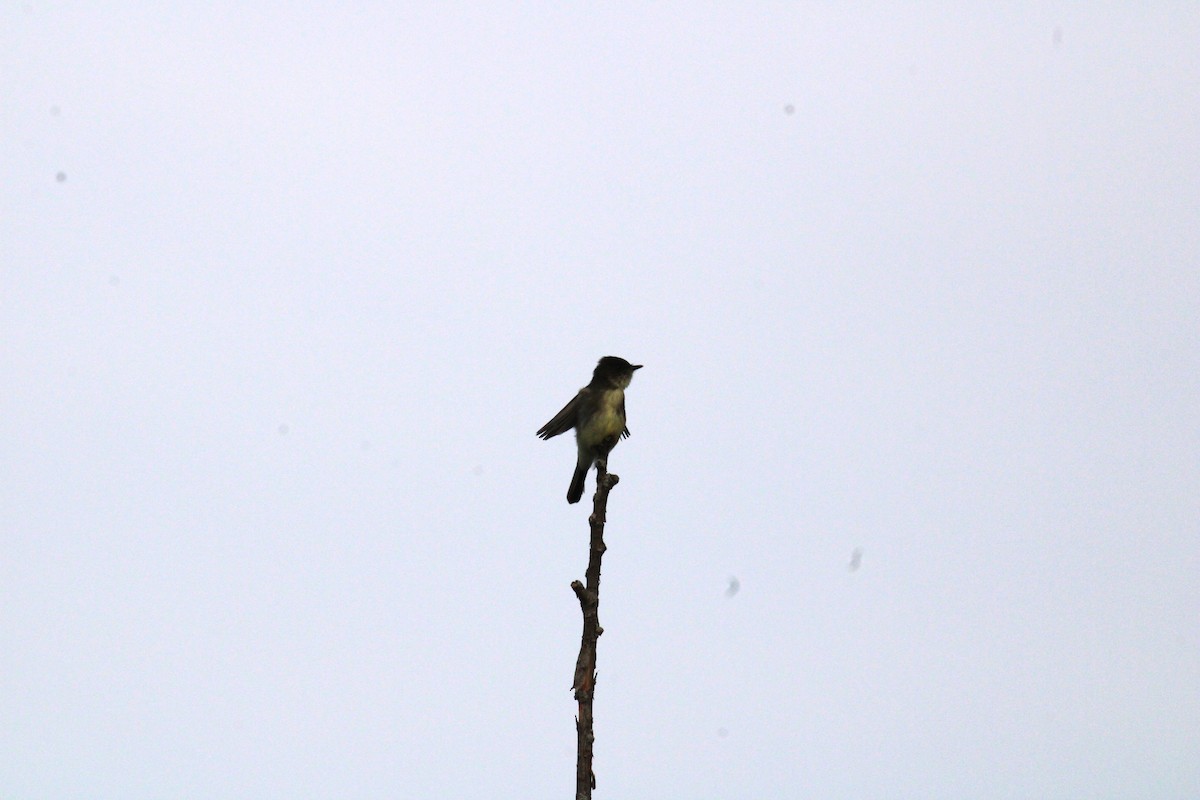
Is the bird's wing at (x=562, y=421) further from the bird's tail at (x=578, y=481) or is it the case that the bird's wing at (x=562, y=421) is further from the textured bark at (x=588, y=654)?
the textured bark at (x=588, y=654)

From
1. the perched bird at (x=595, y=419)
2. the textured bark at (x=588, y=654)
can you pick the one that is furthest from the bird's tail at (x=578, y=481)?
the textured bark at (x=588, y=654)

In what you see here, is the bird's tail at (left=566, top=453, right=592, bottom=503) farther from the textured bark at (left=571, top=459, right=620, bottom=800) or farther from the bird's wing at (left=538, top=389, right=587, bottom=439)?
the textured bark at (left=571, top=459, right=620, bottom=800)

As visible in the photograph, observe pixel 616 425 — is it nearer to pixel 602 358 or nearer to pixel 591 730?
pixel 602 358

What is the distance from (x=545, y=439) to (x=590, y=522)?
3.90 meters

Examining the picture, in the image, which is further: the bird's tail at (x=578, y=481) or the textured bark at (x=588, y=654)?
the bird's tail at (x=578, y=481)

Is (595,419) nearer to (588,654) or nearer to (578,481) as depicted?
(578,481)

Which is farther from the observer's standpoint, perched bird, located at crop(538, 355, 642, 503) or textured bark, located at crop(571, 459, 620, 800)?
perched bird, located at crop(538, 355, 642, 503)

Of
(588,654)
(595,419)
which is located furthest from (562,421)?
(588,654)

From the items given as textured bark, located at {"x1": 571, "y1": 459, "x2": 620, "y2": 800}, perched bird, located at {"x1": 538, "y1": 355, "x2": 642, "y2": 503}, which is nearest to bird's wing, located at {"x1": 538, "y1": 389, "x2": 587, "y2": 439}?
perched bird, located at {"x1": 538, "y1": 355, "x2": 642, "y2": 503}

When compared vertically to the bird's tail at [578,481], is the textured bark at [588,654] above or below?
below

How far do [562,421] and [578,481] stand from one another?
824 millimetres

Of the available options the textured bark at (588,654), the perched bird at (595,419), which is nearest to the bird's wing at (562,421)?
the perched bird at (595,419)

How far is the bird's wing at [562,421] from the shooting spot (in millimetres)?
14992

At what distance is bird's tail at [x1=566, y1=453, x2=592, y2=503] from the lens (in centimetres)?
1541
